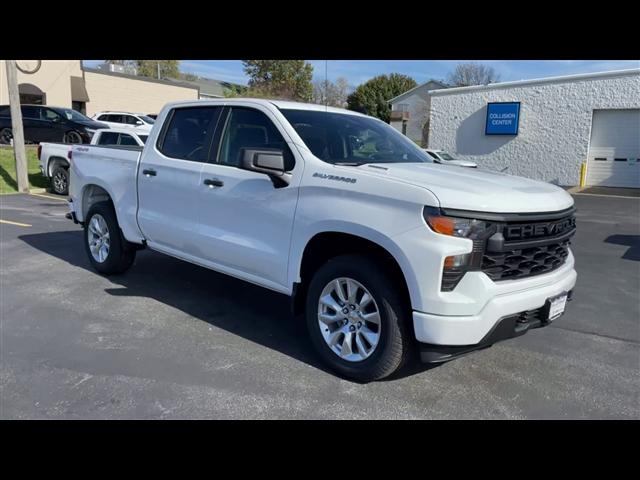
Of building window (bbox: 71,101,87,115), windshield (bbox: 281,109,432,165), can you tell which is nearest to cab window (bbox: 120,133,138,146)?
windshield (bbox: 281,109,432,165)

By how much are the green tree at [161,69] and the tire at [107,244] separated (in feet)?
186

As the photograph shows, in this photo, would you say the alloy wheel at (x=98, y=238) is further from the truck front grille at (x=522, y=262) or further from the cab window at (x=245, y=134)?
the truck front grille at (x=522, y=262)

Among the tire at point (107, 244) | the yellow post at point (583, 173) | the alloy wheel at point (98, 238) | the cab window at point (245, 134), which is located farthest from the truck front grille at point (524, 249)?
the yellow post at point (583, 173)

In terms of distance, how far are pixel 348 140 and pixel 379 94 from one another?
157 feet

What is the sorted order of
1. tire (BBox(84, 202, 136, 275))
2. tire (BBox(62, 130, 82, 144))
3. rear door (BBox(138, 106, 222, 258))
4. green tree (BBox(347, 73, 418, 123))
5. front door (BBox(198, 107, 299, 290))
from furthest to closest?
green tree (BBox(347, 73, 418, 123))
tire (BBox(62, 130, 82, 144))
tire (BBox(84, 202, 136, 275))
rear door (BBox(138, 106, 222, 258))
front door (BBox(198, 107, 299, 290))

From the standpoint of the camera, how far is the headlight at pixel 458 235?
10.3 feet

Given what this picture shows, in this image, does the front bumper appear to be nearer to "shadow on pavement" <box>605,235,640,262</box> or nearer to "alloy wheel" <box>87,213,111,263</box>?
"alloy wheel" <box>87,213,111,263</box>

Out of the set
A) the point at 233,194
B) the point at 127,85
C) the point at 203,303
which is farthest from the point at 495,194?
the point at 127,85

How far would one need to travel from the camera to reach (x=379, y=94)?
5028 centimetres

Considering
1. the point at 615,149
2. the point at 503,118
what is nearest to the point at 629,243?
the point at 615,149

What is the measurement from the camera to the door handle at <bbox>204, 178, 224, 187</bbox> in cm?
450

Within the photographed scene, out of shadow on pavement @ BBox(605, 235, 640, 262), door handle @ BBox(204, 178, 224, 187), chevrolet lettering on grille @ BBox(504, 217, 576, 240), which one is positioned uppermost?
door handle @ BBox(204, 178, 224, 187)

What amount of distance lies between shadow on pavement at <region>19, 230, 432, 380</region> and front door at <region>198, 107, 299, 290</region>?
0.57 m

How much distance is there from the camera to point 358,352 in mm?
3691
